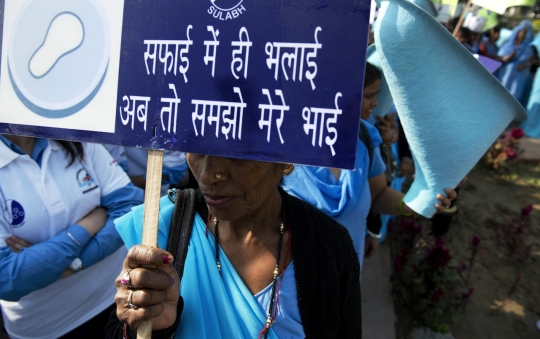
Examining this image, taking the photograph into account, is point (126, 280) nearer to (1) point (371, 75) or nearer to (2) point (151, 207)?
(2) point (151, 207)

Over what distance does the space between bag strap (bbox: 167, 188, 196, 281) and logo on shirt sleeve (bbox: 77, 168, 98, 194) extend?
746mm

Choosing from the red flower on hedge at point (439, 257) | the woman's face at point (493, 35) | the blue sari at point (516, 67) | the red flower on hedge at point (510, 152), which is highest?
the woman's face at point (493, 35)

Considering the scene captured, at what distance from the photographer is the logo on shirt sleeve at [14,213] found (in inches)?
61.2

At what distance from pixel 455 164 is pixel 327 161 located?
0.99 meters

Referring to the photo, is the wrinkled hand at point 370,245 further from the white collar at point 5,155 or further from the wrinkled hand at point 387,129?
the white collar at point 5,155

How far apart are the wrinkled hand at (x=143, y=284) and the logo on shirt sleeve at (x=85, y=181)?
3.41 feet

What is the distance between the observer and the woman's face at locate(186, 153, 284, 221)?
1.02 meters

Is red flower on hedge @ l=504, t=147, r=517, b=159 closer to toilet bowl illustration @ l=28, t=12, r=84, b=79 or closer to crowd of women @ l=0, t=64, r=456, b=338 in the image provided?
crowd of women @ l=0, t=64, r=456, b=338

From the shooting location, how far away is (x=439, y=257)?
112 inches

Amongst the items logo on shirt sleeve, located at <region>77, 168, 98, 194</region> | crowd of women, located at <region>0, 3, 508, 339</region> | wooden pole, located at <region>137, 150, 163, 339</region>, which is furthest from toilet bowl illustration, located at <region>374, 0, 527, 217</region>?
logo on shirt sleeve, located at <region>77, 168, 98, 194</region>

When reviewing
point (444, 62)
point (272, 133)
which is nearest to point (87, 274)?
point (272, 133)

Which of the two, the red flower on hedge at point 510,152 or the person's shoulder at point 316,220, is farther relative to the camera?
the red flower on hedge at point 510,152

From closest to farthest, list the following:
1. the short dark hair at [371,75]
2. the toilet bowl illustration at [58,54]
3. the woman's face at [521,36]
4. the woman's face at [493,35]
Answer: the toilet bowl illustration at [58,54]
the short dark hair at [371,75]
the woman's face at [521,36]
the woman's face at [493,35]

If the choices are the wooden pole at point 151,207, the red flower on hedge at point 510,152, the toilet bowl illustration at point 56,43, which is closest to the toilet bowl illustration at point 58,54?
the toilet bowl illustration at point 56,43
